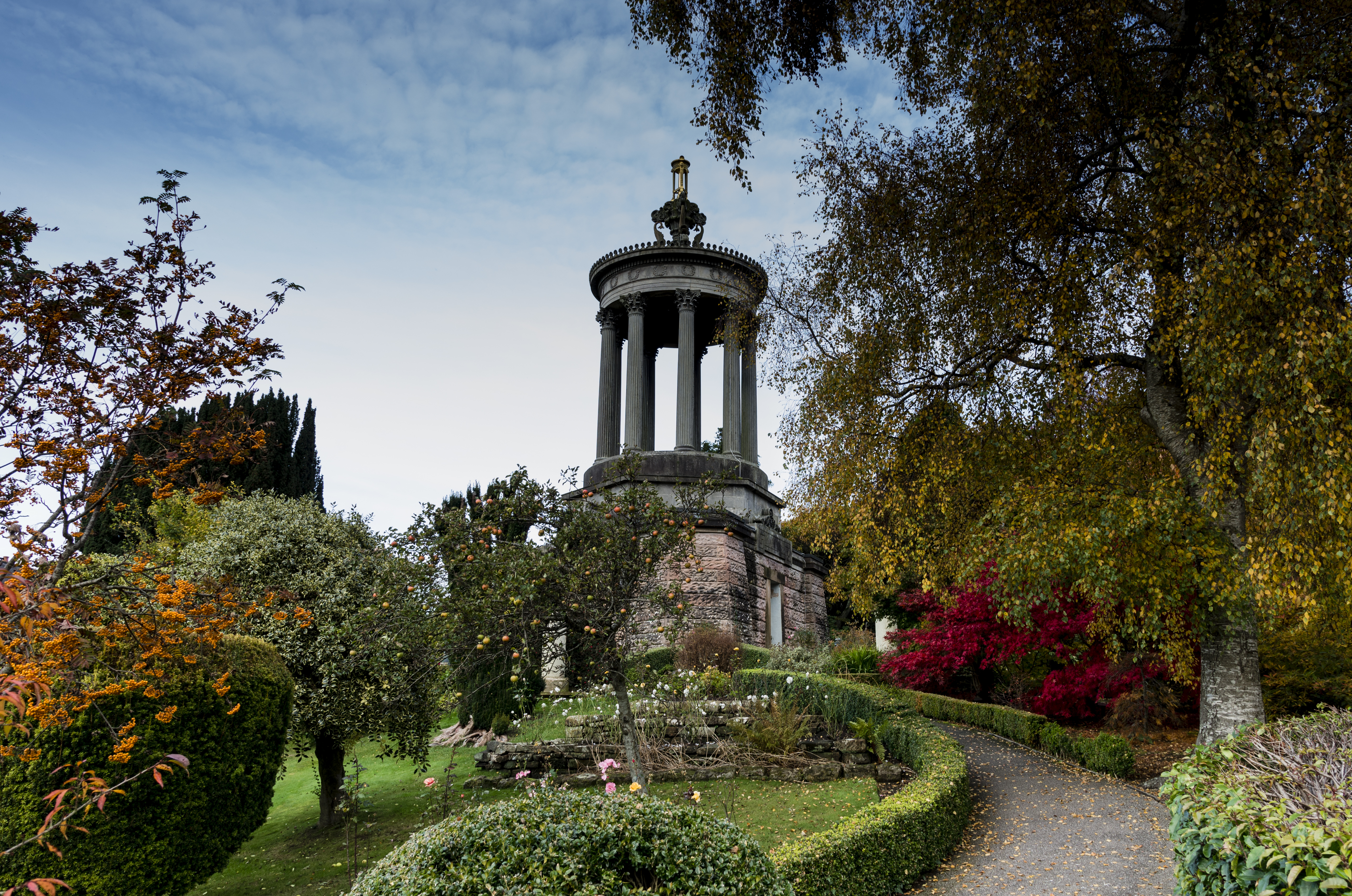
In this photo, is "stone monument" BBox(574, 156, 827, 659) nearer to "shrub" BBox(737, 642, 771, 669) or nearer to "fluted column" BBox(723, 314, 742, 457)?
"fluted column" BBox(723, 314, 742, 457)

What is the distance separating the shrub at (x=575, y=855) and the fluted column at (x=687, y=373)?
63.6 ft

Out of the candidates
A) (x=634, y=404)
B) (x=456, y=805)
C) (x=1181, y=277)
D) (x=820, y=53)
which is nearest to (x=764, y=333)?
(x=820, y=53)

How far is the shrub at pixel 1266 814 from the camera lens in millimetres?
3199

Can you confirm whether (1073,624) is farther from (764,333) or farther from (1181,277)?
(764,333)

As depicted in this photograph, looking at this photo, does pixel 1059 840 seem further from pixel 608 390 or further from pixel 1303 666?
pixel 608 390

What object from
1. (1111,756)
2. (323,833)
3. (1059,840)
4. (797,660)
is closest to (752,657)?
(797,660)

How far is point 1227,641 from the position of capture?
8453 millimetres

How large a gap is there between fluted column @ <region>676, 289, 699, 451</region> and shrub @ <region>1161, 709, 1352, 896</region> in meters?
18.8

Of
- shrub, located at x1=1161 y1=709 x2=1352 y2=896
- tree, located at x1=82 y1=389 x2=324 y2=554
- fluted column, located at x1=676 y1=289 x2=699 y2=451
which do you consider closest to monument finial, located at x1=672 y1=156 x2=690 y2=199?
fluted column, located at x1=676 y1=289 x2=699 y2=451

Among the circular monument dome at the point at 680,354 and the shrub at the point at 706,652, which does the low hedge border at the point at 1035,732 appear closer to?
the shrub at the point at 706,652

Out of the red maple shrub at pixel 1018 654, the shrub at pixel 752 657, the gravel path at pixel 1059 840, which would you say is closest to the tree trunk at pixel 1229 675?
the gravel path at pixel 1059 840

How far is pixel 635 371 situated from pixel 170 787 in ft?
59.7

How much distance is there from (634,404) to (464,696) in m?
12.3

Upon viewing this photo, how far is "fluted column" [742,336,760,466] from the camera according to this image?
25.1 metres
